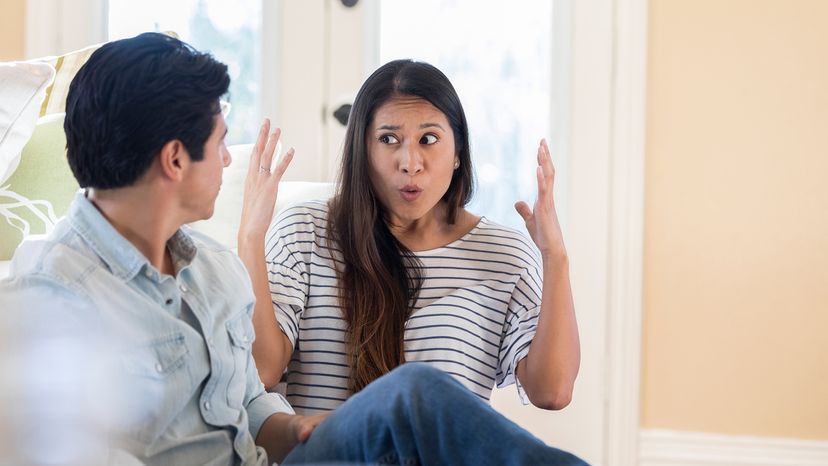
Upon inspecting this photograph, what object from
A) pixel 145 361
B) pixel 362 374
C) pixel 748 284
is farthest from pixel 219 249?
pixel 748 284

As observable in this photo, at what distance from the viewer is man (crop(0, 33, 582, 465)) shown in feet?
3.48

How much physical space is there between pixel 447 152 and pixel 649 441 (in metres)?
1.20

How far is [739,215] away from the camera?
2537 mm

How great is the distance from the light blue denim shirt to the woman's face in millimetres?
505

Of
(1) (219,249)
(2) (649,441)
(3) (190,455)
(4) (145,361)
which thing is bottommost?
(2) (649,441)

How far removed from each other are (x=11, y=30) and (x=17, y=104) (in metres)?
1.17

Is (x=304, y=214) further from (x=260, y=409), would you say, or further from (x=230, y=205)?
(x=260, y=409)

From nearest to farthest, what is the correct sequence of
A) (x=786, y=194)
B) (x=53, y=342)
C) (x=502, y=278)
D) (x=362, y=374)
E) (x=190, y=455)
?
1. (x=53, y=342)
2. (x=190, y=455)
3. (x=362, y=374)
4. (x=502, y=278)
5. (x=786, y=194)

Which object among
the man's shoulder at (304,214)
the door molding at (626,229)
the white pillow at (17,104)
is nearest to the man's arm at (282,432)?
the man's shoulder at (304,214)

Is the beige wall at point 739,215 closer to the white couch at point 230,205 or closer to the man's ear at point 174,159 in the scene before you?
the white couch at point 230,205

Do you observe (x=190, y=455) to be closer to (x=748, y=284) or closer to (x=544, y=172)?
(x=544, y=172)

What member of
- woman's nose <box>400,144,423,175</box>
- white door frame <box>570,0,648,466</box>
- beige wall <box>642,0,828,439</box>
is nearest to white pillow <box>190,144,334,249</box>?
woman's nose <box>400,144,423,175</box>

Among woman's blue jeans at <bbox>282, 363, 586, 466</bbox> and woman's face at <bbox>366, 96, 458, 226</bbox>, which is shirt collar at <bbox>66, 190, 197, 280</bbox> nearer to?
woman's blue jeans at <bbox>282, 363, 586, 466</bbox>

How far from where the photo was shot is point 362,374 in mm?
1658
